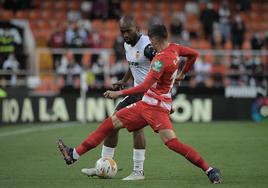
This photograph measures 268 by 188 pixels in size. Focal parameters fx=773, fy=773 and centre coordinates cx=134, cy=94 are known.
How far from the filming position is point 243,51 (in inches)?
944

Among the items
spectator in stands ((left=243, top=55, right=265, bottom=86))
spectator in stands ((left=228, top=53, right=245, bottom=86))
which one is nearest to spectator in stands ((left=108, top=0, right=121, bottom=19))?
spectator in stands ((left=228, top=53, right=245, bottom=86))

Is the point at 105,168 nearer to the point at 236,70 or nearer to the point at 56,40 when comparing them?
the point at 236,70

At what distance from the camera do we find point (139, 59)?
10453 mm

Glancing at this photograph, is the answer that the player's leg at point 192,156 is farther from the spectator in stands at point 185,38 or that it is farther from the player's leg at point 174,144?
the spectator in stands at point 185,38

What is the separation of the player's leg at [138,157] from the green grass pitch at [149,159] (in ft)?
0.47

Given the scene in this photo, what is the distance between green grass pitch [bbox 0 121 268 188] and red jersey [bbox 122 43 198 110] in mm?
1061

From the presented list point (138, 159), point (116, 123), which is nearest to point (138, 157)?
point (138, 159)

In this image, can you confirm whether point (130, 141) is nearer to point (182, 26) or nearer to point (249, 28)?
point (182, 26)

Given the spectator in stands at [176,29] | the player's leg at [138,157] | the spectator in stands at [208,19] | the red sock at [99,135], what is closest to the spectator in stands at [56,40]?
the spectator in stands at [176,29]

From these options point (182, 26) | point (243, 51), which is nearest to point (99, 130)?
point (243, 51)

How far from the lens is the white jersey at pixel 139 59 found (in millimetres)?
10422

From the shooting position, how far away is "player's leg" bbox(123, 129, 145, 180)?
1013 centimetres

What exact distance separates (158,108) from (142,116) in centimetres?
23

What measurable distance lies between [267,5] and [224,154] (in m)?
17.0
